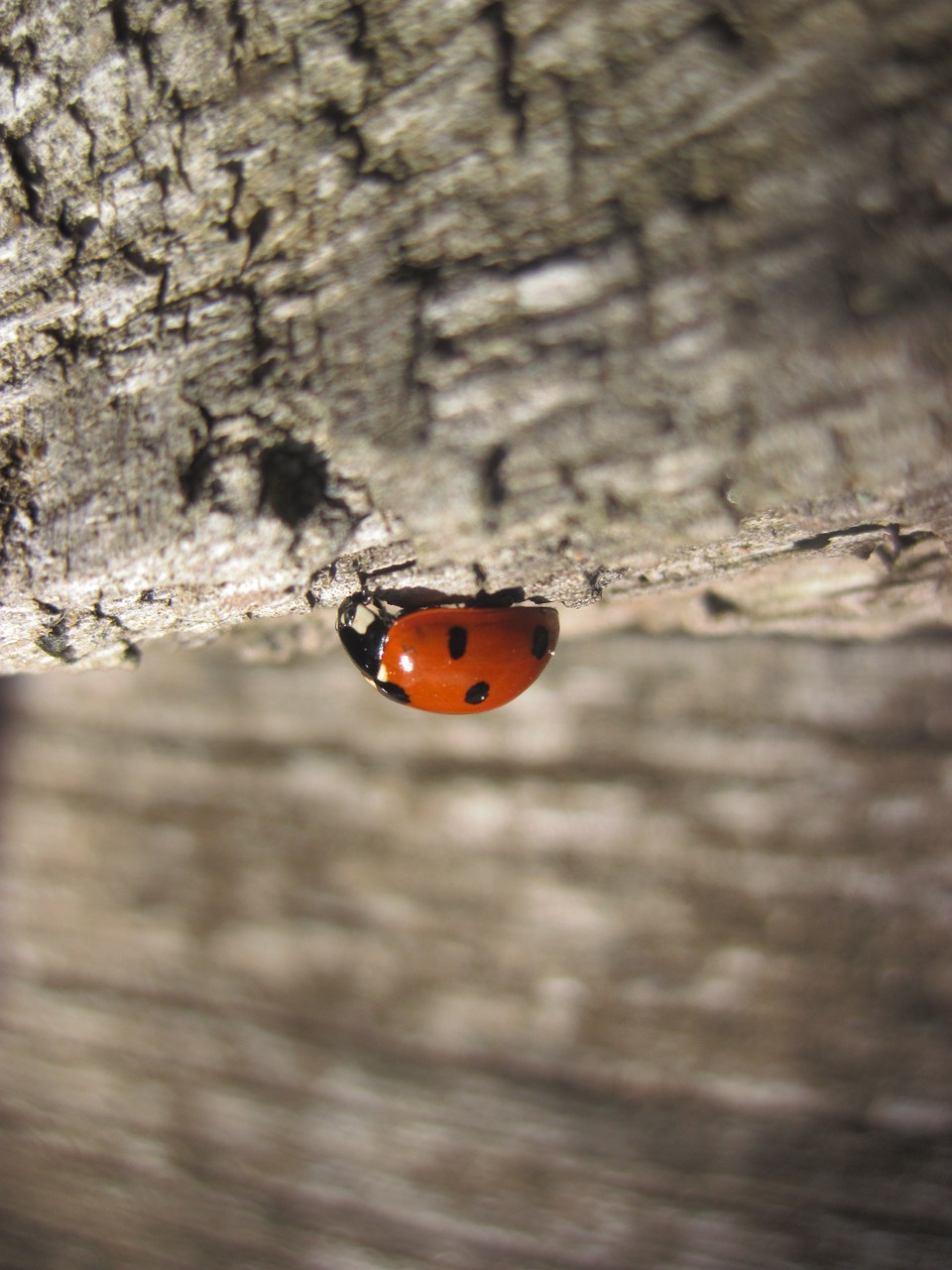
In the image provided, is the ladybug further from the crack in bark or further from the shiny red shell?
the crack in bark

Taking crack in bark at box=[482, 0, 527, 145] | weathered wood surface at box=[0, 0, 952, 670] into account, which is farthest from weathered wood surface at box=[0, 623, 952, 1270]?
crack in bark at box=[482, 0, 527, 145]

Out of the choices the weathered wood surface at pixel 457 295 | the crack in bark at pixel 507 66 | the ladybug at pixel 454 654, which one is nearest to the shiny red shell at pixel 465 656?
the ladybug at pixel 454 654

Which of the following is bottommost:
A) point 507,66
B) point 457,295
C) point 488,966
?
point 488,966

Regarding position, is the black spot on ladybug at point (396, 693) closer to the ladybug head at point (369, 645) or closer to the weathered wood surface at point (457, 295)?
the ladybug head at point (369, 645)

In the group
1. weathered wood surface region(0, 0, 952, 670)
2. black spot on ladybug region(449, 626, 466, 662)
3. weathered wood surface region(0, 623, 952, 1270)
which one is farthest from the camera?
Answer: black spot on ladybug region(449, 626, 466, 662)

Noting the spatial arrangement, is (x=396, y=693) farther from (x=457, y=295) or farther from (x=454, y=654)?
(x=457, y=295)

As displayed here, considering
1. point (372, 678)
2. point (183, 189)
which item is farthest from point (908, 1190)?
point (183, 189)

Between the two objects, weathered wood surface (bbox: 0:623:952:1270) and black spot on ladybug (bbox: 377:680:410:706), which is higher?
black spot on ladybug (bbox: 377:680:410:706)

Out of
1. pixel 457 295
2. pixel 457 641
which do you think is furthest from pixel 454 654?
pixel 457 295
